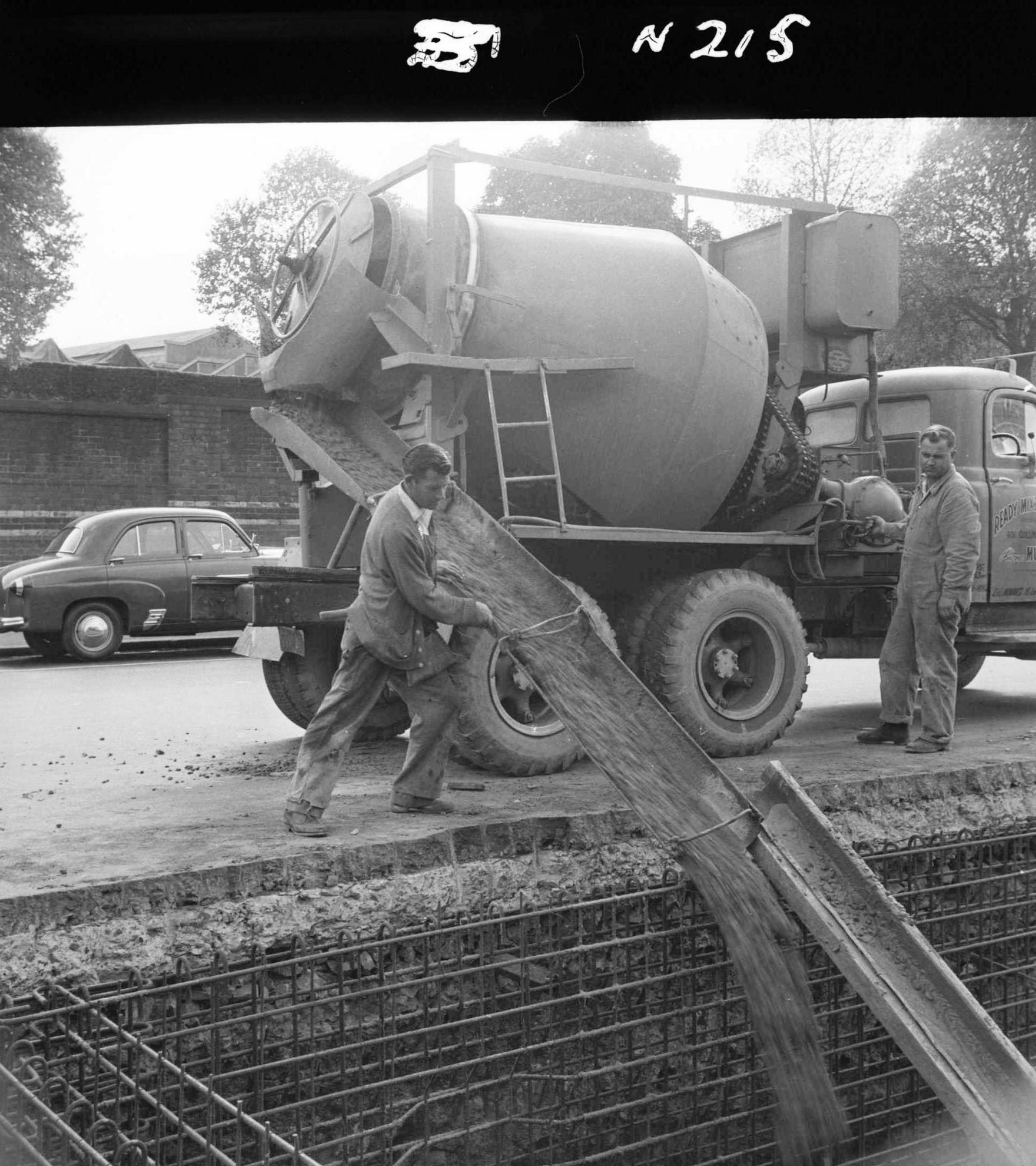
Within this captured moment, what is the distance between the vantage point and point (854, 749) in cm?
803

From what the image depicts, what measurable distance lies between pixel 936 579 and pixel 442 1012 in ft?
14.0

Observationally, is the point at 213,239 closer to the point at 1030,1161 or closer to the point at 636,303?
the point at 636,303

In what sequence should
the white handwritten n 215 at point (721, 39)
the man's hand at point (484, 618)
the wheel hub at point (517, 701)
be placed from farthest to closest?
the wheel hub at point (517, 701), the man's hand at point (484, 618), the white handwritten n 215 at point (721, 39)

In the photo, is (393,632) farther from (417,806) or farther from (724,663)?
(724,663)

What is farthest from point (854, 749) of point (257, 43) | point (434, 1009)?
point (257, 43)

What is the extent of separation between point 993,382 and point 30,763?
22.8ft

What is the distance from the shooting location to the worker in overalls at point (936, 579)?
293 inches

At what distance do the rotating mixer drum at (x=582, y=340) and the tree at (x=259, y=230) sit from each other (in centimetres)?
24

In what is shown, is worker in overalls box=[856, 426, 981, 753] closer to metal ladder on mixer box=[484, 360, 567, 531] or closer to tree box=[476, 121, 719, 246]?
tree box=[476, 121, 719, 246]

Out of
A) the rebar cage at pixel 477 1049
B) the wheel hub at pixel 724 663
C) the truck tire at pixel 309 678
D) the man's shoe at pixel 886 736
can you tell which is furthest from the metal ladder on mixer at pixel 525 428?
the man's shoe at pixel 886 736

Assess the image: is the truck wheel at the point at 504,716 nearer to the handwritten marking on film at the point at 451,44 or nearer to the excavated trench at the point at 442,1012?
the excavated trench at the point at 442,1012

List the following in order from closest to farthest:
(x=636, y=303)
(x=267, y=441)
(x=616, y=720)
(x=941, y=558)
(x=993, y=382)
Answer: (x=616, y=720) < (x=636, y=303) < (x=941, y=558) < (x=993, y=382) < (x=267, y=441)

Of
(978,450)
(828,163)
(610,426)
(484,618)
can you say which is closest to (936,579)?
(978,450)

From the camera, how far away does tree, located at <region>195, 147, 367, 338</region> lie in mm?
6699
